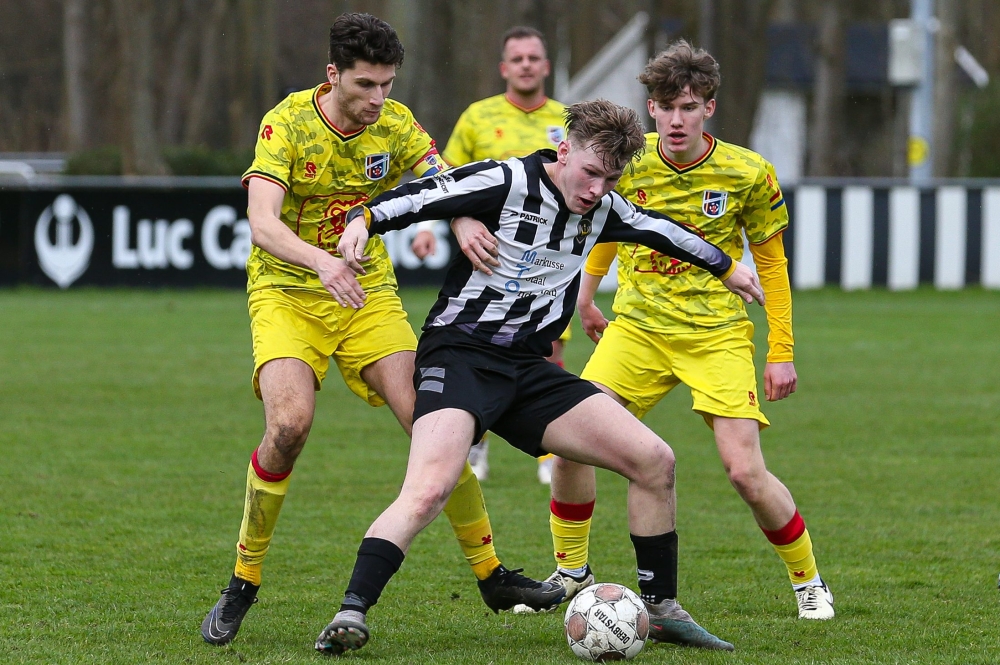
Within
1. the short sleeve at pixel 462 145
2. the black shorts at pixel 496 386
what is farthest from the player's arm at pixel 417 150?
the short sleeve at pixel 462 145

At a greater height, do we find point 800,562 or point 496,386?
point 496,386

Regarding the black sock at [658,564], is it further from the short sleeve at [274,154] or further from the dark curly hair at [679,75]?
the short sleeve at [274,154]

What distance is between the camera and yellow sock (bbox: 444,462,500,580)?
539cm

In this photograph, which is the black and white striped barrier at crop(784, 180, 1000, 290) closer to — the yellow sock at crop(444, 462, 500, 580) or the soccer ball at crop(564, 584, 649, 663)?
the yellow sock at crop(444, 462, 500, 580)

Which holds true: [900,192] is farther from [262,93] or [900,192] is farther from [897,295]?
[262,93]

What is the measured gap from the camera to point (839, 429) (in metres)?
10.2

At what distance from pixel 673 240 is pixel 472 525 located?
130 centimetres

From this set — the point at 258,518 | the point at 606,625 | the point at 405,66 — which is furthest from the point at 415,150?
the point at 405,66

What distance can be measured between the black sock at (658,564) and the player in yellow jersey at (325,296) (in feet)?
1.44

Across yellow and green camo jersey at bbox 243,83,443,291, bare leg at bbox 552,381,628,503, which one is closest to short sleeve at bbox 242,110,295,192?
yellow and green camo jersey at bbox 243,83,443,291

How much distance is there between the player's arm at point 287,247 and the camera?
4.65m

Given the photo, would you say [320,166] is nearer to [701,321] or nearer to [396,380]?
[396,380]

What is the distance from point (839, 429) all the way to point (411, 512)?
20.1ft

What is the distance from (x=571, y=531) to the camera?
5750 millimetres
